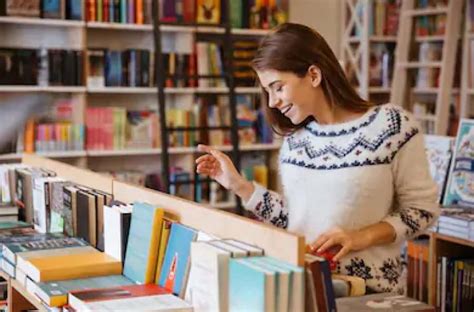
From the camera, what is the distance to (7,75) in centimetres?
472

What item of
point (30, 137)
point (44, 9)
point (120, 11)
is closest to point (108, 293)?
point (30, 137)

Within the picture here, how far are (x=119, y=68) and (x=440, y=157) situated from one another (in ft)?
7.56

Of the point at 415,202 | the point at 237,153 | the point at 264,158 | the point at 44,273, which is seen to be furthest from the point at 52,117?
the point at 415,202

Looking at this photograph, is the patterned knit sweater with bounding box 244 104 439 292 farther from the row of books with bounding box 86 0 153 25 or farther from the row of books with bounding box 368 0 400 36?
the row of books with bounding box 368 0 400 36

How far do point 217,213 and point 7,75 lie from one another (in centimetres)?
336

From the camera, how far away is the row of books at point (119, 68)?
4973 mm

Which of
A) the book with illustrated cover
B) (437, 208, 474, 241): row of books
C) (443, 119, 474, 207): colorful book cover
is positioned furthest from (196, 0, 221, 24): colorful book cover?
(437, 208, 474, 241): row of books

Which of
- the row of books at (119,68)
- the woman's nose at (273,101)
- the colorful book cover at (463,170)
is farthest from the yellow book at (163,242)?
the row of books at (119,68)

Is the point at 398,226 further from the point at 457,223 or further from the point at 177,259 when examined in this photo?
the point at 457,223

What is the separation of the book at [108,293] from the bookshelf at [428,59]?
3771 mm

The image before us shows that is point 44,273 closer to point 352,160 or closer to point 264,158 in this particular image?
point 352,160

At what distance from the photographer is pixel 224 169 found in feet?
6.68

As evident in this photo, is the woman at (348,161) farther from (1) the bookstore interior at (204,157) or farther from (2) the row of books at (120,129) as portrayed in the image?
(2) the row of books at (120,129)

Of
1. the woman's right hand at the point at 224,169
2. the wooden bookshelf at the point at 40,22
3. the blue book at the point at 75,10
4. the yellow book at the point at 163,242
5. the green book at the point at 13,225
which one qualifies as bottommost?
the green book at the point at 13,225
